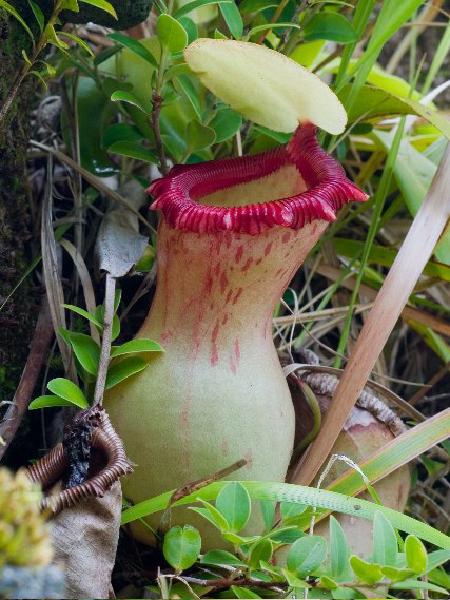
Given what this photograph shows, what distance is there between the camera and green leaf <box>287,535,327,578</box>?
0.70m

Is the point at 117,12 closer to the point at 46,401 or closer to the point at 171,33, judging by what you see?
the point at 171,33

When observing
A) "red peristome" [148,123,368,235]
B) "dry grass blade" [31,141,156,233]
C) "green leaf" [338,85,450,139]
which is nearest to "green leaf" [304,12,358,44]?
"green leaf" [338,85,450,139]

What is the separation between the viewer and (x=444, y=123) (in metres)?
1.10

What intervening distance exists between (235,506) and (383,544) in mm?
153

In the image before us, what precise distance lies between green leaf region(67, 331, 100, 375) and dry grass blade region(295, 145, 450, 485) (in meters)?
0.34

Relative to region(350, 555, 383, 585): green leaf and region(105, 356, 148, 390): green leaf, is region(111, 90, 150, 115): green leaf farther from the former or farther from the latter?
region(350, 555, 383, 585): green leaf

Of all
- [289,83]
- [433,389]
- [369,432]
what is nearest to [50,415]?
[369,432]

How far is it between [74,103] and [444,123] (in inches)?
25.3

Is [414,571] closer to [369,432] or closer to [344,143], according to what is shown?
[369,432]

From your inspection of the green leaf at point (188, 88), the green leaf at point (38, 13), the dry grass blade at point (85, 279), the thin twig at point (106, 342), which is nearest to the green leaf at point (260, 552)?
the thin twig at point (106, 342)

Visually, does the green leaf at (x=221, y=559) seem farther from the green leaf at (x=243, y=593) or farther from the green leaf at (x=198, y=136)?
the green leaf at (x=198, y=136)

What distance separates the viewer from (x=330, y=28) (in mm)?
1148

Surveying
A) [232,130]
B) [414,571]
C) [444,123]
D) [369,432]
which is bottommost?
[369,432]

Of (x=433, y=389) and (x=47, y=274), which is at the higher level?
(x=47, y=274)
